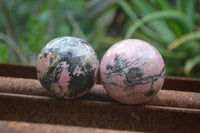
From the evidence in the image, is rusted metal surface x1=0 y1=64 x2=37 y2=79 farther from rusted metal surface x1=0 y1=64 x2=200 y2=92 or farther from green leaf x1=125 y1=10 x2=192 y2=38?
green leaf x1=125 y1=10 x2=192 y2=38

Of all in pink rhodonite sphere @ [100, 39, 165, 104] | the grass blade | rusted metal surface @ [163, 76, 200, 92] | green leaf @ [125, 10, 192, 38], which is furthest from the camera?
the grass blade

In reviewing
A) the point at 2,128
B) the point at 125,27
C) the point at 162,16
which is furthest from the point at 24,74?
the point at 125,27

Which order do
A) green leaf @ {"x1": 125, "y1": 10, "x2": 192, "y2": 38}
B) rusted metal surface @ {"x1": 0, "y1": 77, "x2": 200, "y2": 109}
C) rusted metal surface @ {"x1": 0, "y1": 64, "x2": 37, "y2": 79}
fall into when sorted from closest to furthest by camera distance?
rusted metal surface @ {"x1": 0, "y1": 77, "x2": 200, "y2": 109}
rusted metal surface @ {"x1": 0, "y1": 64, "x2": 37, "y2": 79}
green leaf @ {"x1": 125, "y1": 10, "x2": 192, "y2": 38}

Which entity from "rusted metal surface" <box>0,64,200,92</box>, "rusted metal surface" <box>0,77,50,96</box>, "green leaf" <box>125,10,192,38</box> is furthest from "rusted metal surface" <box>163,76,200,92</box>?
"green leaf" <box>125,10,192,38</box>

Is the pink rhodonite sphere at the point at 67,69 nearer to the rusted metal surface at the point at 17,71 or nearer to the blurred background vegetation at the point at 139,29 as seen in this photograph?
the rusted metal surface at the point at 17,71

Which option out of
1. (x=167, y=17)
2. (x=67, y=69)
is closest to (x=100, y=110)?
(x=67, y=69)

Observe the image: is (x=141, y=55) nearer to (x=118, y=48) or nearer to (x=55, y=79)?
(x=118, y=48)

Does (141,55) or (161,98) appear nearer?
(141,55)
